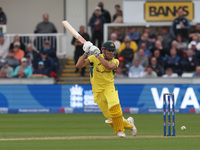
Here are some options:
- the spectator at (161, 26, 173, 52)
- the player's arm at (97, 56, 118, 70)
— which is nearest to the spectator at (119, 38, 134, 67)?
the spectator at (161, 26, 173, 52)

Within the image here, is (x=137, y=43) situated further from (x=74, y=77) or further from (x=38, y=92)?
(x=38, y=92)

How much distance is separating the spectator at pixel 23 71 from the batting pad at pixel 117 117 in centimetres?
959

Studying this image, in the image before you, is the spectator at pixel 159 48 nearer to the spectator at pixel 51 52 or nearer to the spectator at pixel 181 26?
the spectator at pixel 181 26

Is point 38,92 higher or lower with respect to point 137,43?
lower

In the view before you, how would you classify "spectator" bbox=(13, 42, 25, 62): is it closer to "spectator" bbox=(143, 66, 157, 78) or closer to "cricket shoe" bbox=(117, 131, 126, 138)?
"spectator" bbox=(143, 66, 157, 78)

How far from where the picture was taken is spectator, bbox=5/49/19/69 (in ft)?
68.7

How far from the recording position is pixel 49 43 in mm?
21516

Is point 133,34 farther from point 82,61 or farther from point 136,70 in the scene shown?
point 82,61

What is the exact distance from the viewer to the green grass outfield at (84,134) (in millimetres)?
9586

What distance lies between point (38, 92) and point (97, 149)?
10050mm

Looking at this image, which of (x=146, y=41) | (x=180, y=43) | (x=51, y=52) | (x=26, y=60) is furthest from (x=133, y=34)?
(x=26, y=60)

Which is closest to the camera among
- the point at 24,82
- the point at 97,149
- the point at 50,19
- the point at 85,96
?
the point at 97,149

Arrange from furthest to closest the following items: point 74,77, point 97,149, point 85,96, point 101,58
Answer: point 74,77 < point 85,96 < point 101,58 < point 97,149

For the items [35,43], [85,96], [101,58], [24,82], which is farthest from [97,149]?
[35,43]
